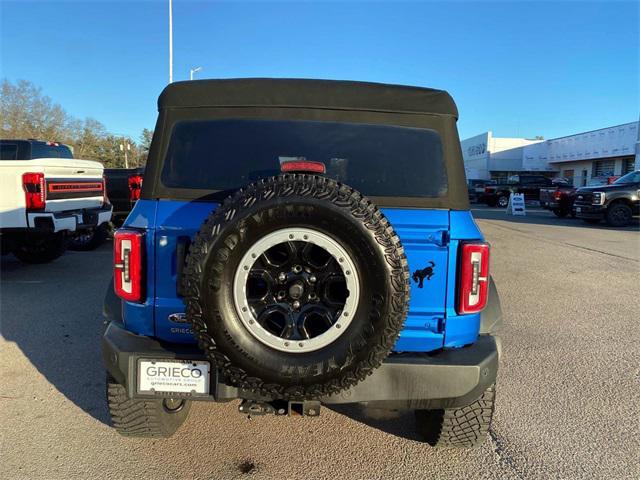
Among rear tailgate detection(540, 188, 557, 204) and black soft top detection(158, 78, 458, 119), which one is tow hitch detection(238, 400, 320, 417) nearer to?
black soft top detection(158, 78, 458, 119)

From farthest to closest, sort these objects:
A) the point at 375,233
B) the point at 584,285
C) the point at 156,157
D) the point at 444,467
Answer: the point at 584,285 → the point at 444,467 → the point at 156,157 → the point at 375,233

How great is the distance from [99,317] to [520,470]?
14.8 feet

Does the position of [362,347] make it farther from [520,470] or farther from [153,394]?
[520,470]

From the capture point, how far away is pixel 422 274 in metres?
2.33

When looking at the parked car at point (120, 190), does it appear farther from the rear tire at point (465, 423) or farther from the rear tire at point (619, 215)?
the rear tire at point (619, 215)

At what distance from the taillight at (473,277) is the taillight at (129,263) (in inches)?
65.1

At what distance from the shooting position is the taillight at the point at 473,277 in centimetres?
230

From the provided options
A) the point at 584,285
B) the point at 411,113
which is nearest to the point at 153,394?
the point at 411,113

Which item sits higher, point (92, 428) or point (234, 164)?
point (234, 164)

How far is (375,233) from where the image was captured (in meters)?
1.98

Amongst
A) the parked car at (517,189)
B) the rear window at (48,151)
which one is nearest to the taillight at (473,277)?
the rear window at (48,151)

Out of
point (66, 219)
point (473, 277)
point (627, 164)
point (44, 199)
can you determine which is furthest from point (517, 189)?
point (473, 277)

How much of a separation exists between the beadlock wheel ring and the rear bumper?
5.55m

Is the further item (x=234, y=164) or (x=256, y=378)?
(x=234, y=164)
